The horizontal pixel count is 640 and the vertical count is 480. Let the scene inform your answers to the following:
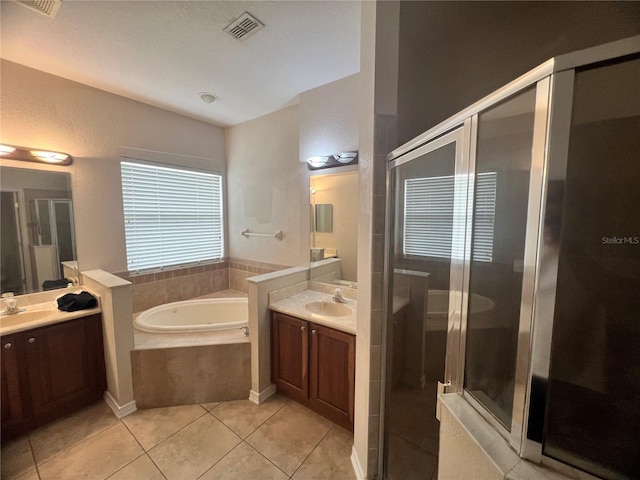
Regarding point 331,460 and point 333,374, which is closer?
point 331,460

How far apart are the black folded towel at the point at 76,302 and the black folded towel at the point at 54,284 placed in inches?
13.7

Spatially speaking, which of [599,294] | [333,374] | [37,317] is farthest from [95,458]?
[599,294]

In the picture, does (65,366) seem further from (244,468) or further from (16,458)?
(244,468)

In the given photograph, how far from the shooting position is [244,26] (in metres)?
1.63

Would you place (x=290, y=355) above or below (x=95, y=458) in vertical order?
above

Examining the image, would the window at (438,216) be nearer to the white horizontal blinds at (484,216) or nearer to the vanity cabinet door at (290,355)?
the white horizontal blinds at (484,216)

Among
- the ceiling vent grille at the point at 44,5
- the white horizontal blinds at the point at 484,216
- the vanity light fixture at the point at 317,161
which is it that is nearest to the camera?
the white horizontal blinds at the point at 484,216

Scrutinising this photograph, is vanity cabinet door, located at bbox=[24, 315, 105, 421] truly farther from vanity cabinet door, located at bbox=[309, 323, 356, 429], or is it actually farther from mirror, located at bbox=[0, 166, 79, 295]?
vanity cabinet door, located at bbox=[309, 323, 356, 429]

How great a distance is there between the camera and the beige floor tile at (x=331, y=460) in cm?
150

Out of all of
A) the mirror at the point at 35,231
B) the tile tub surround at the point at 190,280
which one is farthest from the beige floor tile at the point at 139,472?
the mirror at the point at 35,231

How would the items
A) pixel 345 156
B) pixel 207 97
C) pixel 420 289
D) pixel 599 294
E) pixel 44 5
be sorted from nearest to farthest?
1. pixel 599 294
2. pixel 420 289
3. pixel 44 5
4. pixel 345 156
5. pixel 207 97

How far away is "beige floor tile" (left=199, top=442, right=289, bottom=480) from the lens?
1.48m

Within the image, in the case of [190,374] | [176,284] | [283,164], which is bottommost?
[190,374]

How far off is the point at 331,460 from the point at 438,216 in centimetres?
169
